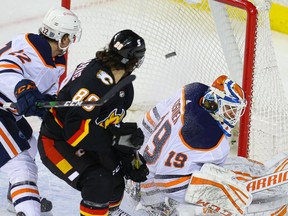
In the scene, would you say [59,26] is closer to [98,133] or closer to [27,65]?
[27,65]

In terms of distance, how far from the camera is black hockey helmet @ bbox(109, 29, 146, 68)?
2805 millimetres

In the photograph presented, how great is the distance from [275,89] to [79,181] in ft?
3.83

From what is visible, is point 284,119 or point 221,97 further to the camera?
point 284,119

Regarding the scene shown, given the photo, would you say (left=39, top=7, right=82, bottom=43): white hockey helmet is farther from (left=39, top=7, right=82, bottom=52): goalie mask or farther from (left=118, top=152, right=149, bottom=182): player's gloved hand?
(left=118, top=152, right=149, bottom=182): player's gloved hand

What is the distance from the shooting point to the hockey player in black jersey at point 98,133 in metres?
2.77

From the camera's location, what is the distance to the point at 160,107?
Answer: 341 cm

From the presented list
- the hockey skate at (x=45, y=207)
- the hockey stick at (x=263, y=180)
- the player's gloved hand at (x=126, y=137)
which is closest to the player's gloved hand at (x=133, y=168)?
the player's gloved hand at (x=126, y=137)

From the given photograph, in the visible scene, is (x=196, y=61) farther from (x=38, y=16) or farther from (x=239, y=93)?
(x=38, y=16)

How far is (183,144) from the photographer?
3.07 meters

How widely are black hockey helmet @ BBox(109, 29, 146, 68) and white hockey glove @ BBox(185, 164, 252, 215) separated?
1.79 ft

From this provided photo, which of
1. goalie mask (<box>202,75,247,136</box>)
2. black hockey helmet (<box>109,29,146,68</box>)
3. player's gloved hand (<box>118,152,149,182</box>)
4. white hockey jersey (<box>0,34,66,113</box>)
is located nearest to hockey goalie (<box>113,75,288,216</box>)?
goalie mask (<box>202,75,247,136</box>)

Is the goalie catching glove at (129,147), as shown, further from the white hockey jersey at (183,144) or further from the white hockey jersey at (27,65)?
the white hockey jersey at (27,65)

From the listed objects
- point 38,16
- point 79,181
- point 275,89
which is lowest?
point 38,16

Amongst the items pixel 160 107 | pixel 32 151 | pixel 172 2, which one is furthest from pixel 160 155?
pixel 172 2
